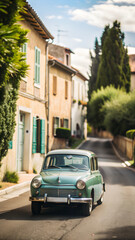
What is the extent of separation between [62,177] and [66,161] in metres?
1.14

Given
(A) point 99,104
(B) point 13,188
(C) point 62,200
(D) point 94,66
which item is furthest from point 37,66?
(D) point 94,66

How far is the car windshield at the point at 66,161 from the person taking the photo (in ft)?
33.6

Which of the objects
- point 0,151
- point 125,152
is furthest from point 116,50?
point 0,151

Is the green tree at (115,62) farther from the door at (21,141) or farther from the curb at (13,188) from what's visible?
the curb at (13,188)

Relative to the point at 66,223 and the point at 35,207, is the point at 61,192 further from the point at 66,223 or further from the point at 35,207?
the point at 66,223

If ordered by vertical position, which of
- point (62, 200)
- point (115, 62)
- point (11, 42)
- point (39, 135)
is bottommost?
point (62, 200)

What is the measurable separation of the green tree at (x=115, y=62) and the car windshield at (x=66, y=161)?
52.1 metres

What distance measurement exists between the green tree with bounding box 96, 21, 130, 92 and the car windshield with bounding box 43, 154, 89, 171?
52132 millimetres

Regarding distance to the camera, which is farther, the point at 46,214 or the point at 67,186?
the point at 46,214

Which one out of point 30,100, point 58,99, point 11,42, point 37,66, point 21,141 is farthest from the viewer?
point 58,99

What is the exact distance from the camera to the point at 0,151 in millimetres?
13273

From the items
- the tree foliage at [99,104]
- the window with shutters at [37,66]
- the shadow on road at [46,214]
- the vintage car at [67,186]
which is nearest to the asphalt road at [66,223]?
the shadow on road at [46,214]

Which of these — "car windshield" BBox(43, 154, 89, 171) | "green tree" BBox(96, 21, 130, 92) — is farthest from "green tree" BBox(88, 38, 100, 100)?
"car windshield" BBox(43, 154, 89, 171)

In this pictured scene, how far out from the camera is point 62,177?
30.3ft
